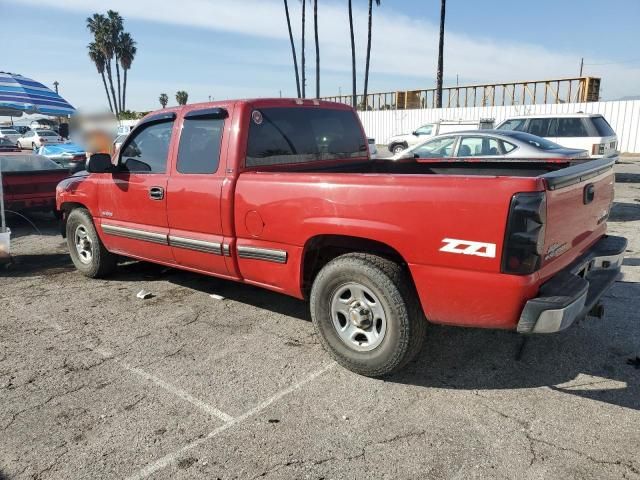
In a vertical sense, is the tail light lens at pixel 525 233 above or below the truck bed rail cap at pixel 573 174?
below

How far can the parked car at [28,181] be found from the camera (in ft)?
28.3

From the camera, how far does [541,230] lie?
2615 millimetres

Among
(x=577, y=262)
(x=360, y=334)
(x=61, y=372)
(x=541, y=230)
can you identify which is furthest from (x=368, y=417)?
(x=61, y=372)

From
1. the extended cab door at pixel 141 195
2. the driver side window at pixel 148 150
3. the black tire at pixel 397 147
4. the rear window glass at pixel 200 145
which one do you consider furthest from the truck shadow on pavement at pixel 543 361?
the black tire at pixel 397 147

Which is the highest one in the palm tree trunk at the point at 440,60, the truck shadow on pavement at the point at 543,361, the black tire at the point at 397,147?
the palm tree trunk at the point at 440,60

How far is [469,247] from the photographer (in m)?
2.75

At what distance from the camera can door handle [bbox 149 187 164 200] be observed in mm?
4492

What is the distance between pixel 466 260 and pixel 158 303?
3.30 m

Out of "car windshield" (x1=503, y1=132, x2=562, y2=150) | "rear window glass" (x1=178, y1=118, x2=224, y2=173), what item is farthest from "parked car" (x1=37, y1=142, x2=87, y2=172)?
"car windshield" (x1=503, y1=132, x2=562, y2=150)

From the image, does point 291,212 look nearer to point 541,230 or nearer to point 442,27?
point 541,230

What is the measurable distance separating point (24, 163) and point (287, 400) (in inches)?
332

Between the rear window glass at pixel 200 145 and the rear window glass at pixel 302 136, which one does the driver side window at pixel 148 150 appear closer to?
the rear window glass at pixel 200 145

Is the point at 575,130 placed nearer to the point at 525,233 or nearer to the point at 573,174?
the point at 573,174

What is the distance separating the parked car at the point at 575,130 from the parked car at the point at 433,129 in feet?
7.46
